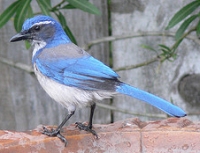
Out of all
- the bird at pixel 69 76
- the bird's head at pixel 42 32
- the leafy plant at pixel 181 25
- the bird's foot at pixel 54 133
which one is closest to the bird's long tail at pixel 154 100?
the bird at pixel 69 76

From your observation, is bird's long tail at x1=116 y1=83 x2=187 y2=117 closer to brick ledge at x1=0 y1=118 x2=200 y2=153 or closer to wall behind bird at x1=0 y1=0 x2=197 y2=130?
brick ledge at x1=0 y1=118 x2=200 y2=153

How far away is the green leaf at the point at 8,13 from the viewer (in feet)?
12.1

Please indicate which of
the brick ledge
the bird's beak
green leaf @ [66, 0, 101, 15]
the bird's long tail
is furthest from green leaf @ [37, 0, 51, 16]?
the brick ledge

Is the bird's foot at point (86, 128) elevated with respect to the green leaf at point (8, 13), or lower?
lower

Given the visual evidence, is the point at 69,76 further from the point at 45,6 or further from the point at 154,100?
the point at 45,6

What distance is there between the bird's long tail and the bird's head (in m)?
0.61

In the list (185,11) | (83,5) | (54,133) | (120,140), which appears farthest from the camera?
(185,11)

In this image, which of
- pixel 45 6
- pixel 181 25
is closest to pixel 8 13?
pixel 45 6

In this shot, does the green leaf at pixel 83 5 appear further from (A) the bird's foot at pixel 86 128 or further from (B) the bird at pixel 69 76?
(A) the bird's foot at pixel 86 128

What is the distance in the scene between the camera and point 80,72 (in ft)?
9.59

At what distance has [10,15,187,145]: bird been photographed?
9.00ft

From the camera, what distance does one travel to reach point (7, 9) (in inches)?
147

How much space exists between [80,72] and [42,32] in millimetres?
412

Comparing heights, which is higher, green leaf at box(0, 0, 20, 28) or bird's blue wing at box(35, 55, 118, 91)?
green leaf at box(0, 0, 20, 28)
